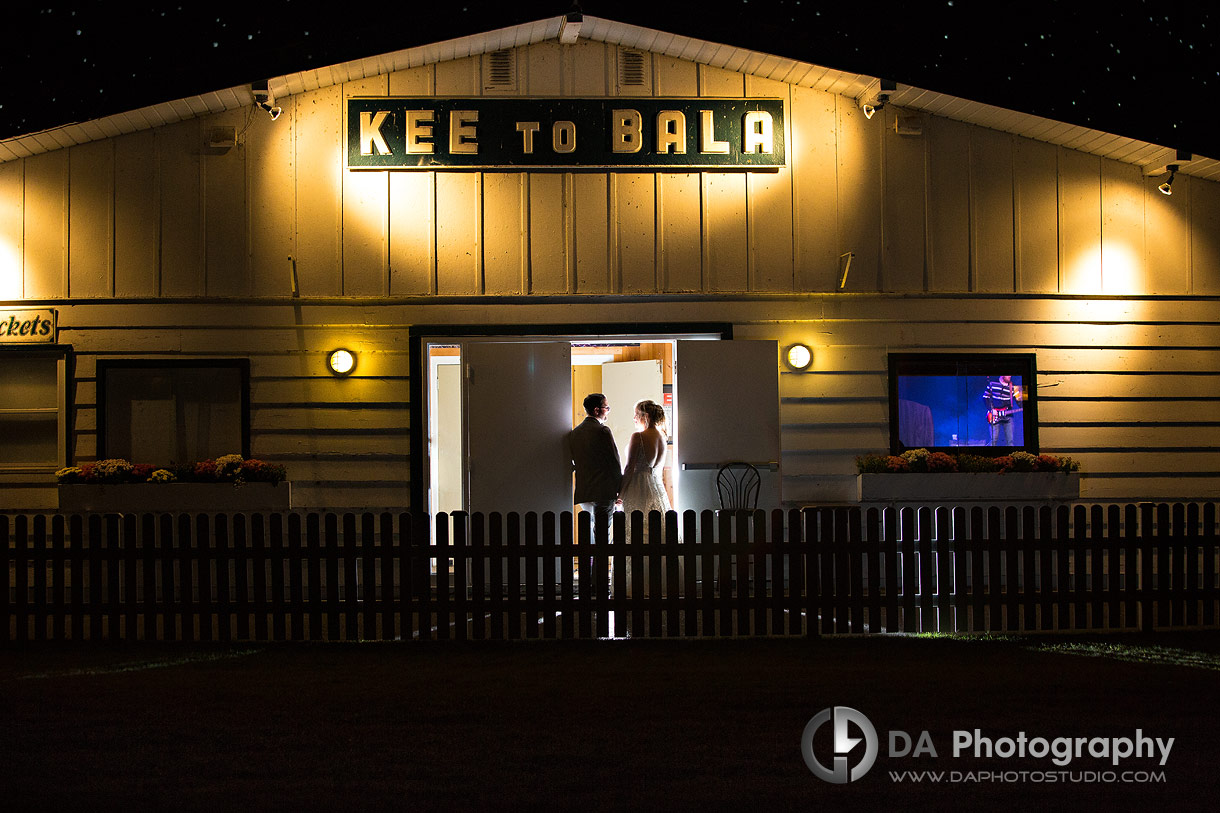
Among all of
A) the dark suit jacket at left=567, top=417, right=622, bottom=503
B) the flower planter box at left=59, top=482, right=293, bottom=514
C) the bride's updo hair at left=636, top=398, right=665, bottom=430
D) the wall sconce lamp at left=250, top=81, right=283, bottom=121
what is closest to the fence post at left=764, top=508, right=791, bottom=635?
the dark suit jacket at left=567, top=417, right=622, bottom=503

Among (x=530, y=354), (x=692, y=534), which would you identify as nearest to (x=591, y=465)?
(x=530, y=354)

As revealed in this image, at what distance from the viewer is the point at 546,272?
1047 cm

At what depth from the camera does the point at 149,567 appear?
7488 mm

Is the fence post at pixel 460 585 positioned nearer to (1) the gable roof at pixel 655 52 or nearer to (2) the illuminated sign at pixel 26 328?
(1) the gable roof at pixel 655 52

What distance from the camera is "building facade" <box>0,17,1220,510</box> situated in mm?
10336

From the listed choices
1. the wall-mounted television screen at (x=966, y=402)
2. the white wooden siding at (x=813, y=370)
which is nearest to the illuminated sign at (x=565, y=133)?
the white wooden siding at (x=813, y=370)

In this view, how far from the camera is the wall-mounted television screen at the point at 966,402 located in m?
10.8

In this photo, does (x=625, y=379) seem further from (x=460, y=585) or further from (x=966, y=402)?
(x=460, y=585)

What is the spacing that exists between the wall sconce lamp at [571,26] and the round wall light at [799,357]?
393 cm

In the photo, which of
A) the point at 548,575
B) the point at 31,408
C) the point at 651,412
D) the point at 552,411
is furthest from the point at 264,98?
the point at 548,575

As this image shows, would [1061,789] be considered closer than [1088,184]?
Yes

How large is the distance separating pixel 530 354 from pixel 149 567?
4355 millimetres

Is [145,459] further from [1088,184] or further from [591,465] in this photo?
[1088,184]

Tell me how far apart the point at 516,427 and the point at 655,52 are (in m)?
4.21
